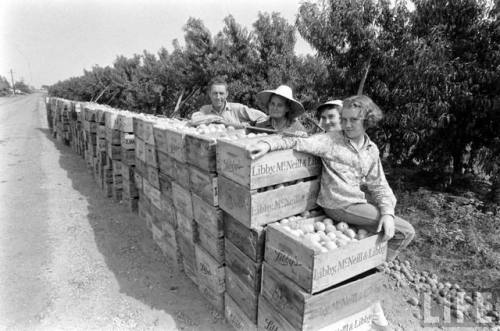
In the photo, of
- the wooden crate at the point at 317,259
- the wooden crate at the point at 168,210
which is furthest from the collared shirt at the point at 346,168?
the wooden crate at the point at 168,210

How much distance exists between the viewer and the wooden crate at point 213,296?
3.04 m

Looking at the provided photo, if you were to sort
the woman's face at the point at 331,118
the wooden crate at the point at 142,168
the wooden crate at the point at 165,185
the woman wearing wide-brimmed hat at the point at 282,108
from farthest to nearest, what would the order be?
the wooden crate at the point at 142,168
the wooden crate at the point at 165,185
the woman's face at the point at 331,118
the woman wearing wide-brimmed hat at the point at 282,108

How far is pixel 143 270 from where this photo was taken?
382 centimetres

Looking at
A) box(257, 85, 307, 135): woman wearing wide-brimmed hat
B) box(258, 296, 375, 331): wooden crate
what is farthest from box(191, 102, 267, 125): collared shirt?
box(258, 296, 375, 331): wooden crate

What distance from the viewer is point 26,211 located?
5.55 meters

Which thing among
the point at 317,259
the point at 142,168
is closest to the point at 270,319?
the point at 317,259

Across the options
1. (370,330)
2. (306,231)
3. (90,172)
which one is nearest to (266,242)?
(306,231)

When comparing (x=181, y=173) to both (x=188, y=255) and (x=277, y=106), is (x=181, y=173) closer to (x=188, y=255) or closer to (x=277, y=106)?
(x=188, y=255)

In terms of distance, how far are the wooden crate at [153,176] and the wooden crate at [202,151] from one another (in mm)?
1104

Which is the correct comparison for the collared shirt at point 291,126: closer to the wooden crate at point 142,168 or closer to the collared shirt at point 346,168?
the collared shirt at point 346,168

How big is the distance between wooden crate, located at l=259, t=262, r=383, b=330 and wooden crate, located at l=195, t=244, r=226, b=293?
2.12 feet

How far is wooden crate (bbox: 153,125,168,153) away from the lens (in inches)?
143

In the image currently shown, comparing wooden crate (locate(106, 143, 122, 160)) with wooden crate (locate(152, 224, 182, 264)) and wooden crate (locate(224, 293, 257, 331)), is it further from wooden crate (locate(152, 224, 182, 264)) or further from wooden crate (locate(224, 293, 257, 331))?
wooden crate (locate(224, 293, 257, 331))

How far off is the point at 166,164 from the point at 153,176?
1.78 feet
